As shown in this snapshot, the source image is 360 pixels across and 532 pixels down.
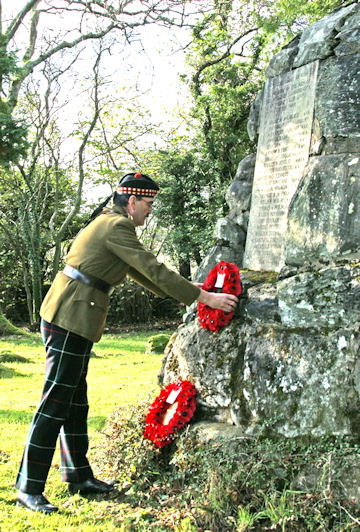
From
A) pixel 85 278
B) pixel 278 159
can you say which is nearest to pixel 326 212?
pixel 278 159

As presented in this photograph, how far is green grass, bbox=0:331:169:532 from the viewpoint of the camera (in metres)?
3.36

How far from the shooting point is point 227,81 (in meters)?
15.4

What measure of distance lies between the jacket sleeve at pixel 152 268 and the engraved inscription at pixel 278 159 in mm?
1192

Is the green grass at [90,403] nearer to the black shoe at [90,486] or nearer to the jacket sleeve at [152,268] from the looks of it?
the black shoe at [90,486]

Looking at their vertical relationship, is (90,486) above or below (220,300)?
below

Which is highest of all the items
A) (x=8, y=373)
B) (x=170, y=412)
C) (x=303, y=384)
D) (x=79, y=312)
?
(x=79, y=312)

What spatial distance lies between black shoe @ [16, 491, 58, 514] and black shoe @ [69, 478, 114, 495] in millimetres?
356

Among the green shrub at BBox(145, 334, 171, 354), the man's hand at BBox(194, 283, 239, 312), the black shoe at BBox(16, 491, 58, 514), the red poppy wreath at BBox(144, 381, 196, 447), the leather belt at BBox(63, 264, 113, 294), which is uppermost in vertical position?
the leather belt at BBox(63, 264, 113, 294)

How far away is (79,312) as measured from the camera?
3.63m

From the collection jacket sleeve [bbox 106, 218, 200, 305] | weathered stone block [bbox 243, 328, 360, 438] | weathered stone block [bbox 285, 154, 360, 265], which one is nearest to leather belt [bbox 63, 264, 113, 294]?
jacket sleeve [bbox 106, 218, 200, 305]

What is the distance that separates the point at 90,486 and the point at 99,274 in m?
1.56

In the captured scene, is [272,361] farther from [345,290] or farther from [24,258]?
[24,258]

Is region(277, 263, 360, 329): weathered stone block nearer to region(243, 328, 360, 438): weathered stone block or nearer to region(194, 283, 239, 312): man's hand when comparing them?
region(243, 328, 360, 438): weathered stone block

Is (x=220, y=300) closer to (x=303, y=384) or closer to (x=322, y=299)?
(x=322, y=299)
